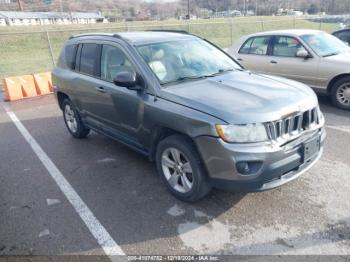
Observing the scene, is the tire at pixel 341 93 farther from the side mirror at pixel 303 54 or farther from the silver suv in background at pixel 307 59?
the side mirror at pixel 303 54

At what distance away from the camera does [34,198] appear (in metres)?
3.62

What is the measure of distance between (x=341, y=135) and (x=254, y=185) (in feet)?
9.83

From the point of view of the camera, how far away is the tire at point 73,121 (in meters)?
5.26

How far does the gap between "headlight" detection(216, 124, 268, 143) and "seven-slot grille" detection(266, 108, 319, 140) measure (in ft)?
0.45

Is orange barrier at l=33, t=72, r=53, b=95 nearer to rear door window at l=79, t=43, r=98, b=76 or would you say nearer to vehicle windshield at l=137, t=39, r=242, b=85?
rear door window at l=79, t=43, r=98, b=76

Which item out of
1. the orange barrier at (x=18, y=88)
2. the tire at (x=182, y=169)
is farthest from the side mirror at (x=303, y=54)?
the orange barrier at (x=18, y=88)

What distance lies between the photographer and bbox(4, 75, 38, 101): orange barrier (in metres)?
8.74

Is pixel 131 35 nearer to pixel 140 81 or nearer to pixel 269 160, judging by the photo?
pixel 140 81

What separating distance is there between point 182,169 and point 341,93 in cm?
458

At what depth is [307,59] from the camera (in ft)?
21.1

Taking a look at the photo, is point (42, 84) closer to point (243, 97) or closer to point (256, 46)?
point (256, 46)

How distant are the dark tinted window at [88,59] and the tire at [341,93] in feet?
15.9

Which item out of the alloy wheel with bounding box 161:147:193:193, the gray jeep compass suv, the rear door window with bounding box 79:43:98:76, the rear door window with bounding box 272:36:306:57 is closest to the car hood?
the gray jeep compass suv

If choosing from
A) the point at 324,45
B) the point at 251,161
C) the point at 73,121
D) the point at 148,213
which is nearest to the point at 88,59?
the point at 73,121
